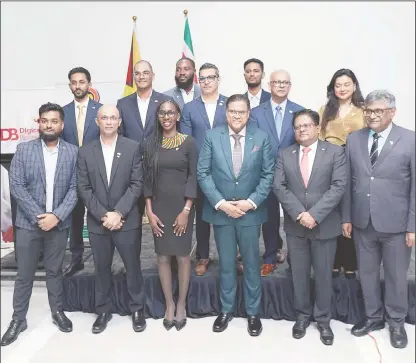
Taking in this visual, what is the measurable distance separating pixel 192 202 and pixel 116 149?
0.58 m

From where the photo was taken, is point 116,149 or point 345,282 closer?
point 116,149

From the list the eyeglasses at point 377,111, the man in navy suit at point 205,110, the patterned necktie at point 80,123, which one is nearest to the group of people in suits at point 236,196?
the eyeglasses at point 377,111

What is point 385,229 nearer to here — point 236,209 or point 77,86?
point 236,209

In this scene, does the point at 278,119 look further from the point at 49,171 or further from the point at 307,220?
the point at 49,171

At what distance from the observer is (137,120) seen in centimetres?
298

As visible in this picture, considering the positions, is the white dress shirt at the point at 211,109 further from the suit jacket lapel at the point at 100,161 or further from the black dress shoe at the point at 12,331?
the black dress shoe at the point at 12,331

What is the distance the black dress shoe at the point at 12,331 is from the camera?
8.83ft

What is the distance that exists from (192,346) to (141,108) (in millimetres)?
1657

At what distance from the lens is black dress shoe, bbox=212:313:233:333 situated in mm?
2795

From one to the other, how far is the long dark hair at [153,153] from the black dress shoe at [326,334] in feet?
4.62

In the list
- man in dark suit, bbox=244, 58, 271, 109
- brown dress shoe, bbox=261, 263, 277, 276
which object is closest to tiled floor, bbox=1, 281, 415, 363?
brown dress shoe, bbox=261, 263, 277, 276

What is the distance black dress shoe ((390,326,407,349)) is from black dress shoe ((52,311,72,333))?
2078 mm

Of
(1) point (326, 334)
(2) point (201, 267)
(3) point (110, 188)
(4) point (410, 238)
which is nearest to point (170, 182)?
(3) point (110, 188)

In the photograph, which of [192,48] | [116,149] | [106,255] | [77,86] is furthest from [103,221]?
[192,48]
